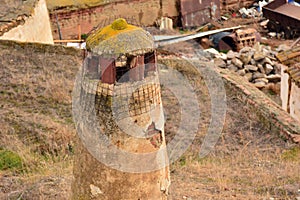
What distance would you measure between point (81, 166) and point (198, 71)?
6918 mm

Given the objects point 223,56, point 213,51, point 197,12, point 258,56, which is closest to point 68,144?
point 258,56

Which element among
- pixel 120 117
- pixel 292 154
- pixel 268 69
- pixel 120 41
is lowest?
pixel 268 69

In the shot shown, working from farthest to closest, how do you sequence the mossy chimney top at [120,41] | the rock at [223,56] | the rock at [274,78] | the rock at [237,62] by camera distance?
the rock at [223,56] < the rock at [237,62] < the rock at [274,78] < the mossy chimney top at [120,41]

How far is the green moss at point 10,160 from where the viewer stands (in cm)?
617

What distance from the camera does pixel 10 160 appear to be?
6254mm

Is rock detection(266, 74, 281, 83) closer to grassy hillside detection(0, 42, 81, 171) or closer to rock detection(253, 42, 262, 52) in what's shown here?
rock detection(253, 42, 262, 52)

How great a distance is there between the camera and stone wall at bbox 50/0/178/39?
643 inches

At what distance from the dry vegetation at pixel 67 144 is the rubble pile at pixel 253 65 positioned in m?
3.73

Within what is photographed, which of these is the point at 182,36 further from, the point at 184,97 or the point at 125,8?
the point at 184,97

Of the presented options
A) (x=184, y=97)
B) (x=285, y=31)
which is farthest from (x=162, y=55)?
(x=285, y=31)

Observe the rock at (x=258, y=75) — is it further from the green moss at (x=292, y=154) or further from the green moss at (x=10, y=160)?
the green moss at (x=10, y=160)

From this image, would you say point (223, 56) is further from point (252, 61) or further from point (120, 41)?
point (120, 41)

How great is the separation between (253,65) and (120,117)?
11.0 m

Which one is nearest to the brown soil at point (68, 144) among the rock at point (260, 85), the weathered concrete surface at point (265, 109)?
the weathered concrete surface at point (265, 109)
